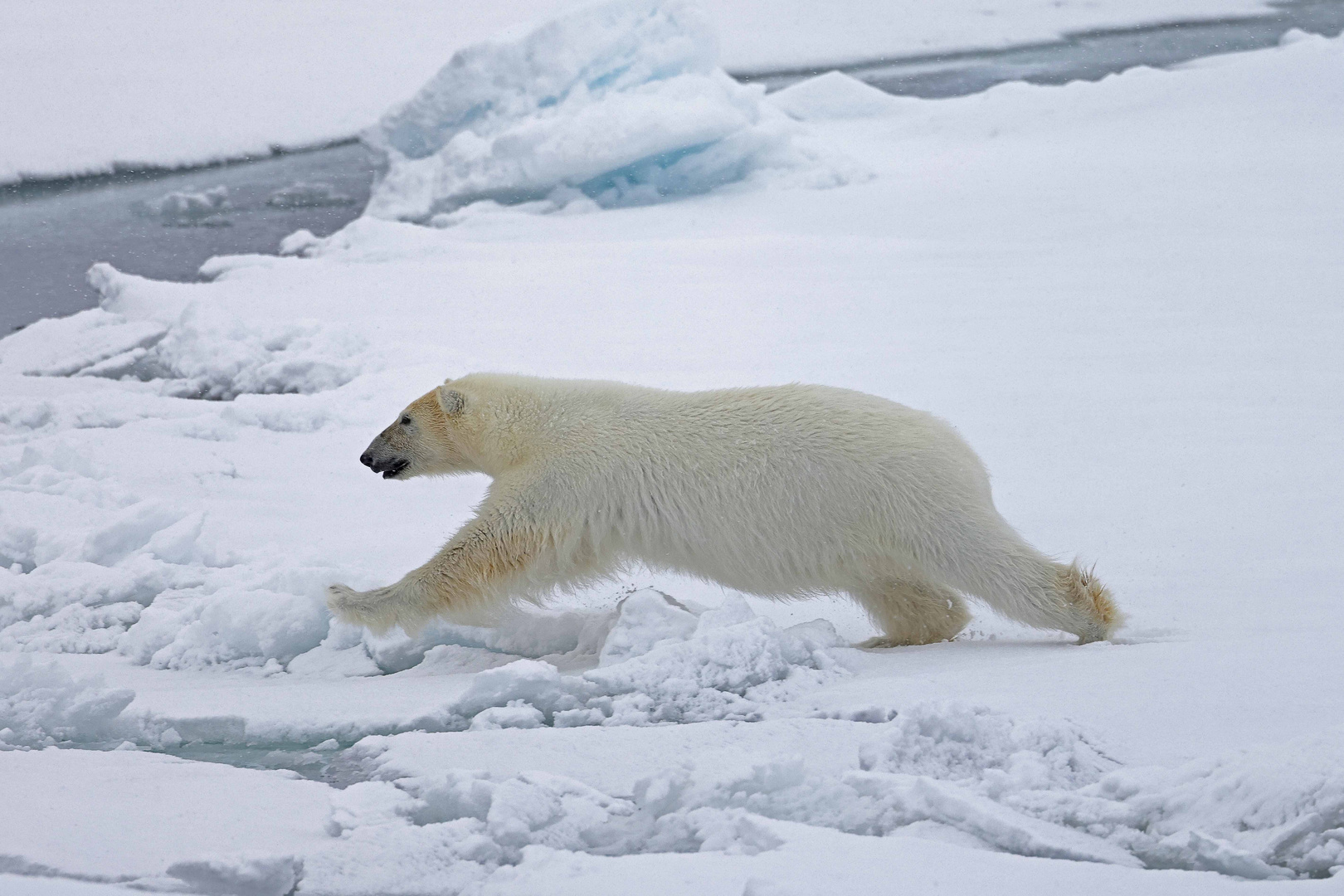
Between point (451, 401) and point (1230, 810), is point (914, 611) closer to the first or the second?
point (1230, 810)

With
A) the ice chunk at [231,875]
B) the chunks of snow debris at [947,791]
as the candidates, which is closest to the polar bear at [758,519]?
the chunks of snow debris at [947,791]

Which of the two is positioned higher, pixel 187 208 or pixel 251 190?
pixel 251 190

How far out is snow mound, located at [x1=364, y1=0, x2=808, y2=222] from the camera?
1084cm

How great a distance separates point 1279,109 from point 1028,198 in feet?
10.3

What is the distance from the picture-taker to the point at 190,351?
7484 mm

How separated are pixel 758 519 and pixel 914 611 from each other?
21.7 inches

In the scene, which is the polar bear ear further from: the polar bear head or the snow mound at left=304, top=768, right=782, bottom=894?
the snow mound at left=304, top=768, right=782, bottom=894

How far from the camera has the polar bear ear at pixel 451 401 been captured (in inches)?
155

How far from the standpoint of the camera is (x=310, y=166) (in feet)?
54.5

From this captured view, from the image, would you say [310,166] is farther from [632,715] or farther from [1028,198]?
[632,715]

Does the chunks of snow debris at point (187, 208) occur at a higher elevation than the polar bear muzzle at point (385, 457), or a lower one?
higher

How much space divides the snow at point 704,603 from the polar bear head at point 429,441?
1.27 ft

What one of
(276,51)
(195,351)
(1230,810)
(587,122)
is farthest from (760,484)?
(276,51)

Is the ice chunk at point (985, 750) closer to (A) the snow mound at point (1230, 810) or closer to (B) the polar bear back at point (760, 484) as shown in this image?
(A) the snow mound at point (1230, 810)
